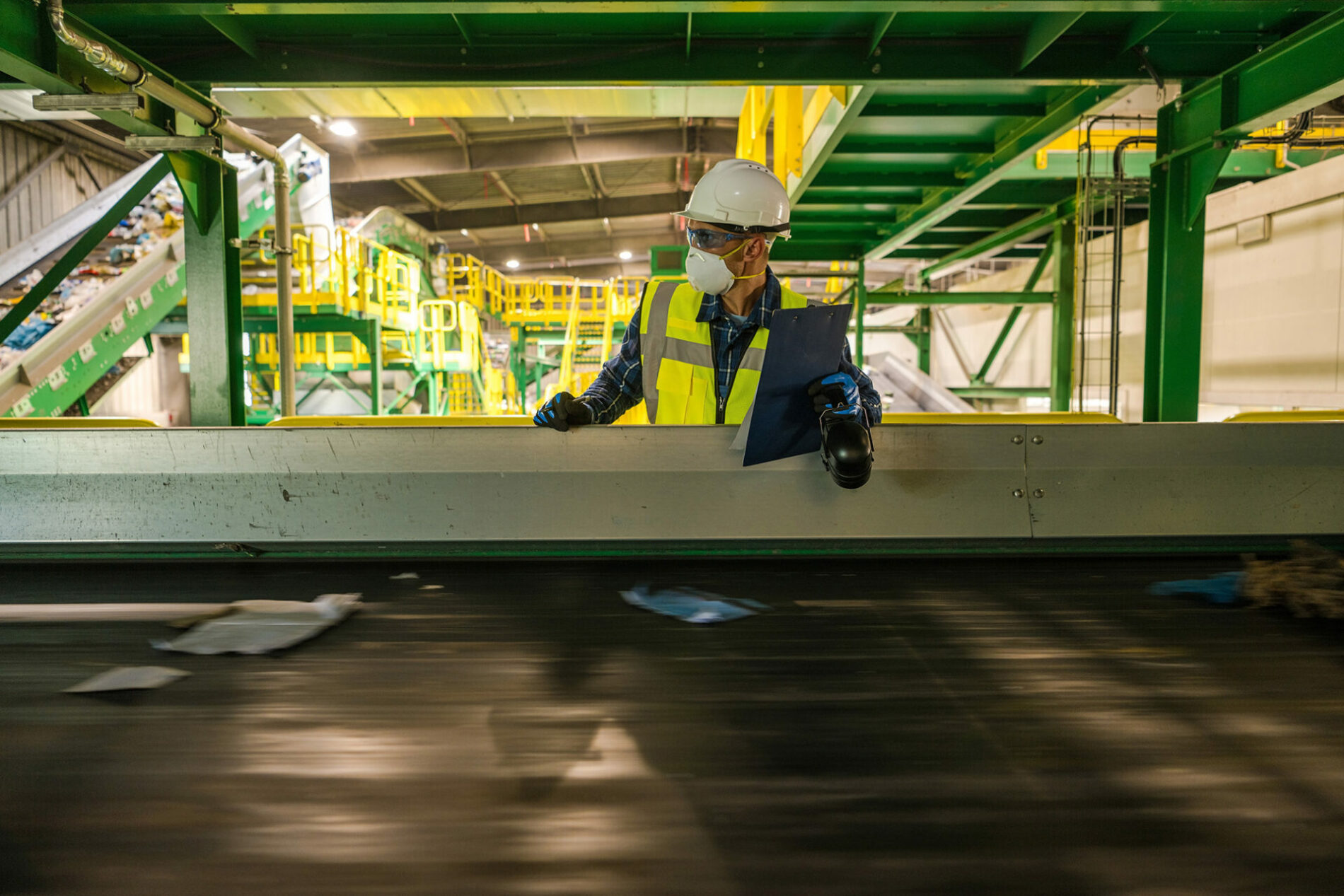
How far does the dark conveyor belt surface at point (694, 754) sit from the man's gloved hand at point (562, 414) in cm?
57

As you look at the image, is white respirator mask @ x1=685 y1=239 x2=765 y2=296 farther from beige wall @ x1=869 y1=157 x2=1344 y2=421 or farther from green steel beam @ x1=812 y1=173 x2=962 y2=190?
beige wall @ x1=869 y1=157 x2=1344 y2=421

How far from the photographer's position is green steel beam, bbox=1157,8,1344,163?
323 centimetres

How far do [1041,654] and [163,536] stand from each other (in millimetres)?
2389

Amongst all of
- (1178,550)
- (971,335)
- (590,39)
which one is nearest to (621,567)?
(1178,550)

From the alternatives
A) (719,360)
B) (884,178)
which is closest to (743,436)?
(719,360)

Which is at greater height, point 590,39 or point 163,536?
point 590,39

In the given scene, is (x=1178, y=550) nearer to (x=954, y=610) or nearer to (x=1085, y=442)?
(x=1085, y=442)

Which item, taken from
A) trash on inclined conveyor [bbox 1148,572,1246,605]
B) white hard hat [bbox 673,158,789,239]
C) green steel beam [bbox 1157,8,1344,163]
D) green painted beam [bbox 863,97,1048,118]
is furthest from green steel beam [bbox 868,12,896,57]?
trash on inclined conveyor [bbox 1148,572,1246,605]

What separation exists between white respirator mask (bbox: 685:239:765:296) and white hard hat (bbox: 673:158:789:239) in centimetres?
10

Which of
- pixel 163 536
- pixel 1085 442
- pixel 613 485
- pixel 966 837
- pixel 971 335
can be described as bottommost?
pixel 966 837

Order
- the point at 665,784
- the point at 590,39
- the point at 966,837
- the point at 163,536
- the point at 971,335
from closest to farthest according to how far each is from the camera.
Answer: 1. the point at 966,837
2. the point at 665,784
3. the point at 163,536
4. the point at 590,39
5. the point at 971,335

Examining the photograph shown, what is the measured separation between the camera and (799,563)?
7.32ft

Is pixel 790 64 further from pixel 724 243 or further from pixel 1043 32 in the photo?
pixel 724 243

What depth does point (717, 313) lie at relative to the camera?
103 inches
